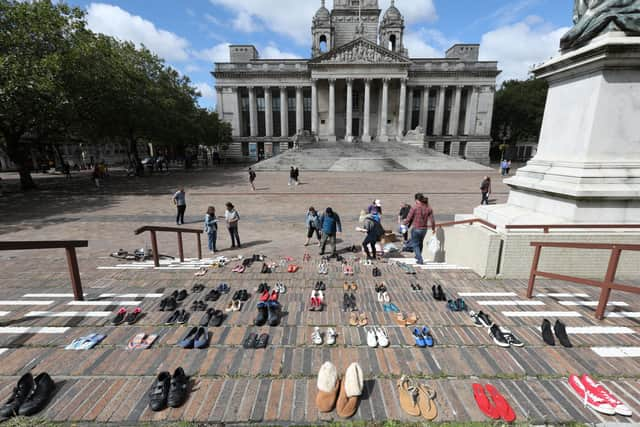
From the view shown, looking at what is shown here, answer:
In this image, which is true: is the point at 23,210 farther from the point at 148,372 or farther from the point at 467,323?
the point at 467,323

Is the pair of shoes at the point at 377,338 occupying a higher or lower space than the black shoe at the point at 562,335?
lower

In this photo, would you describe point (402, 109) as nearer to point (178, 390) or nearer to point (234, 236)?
point (234, 236)

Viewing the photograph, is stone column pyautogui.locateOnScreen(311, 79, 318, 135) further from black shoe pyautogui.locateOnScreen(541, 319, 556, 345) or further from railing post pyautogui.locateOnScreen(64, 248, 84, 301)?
black shoe pyautogui.locateOnScreen(541, 319, 556, 345)

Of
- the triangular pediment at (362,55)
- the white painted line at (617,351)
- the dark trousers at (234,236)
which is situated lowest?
the dark trousers at (234,236)

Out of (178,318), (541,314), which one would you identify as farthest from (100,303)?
(541,314)

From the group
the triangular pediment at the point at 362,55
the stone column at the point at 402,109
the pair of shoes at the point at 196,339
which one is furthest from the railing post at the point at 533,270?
the triangular pediment at the point at 362,55

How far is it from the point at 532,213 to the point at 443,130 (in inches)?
2341

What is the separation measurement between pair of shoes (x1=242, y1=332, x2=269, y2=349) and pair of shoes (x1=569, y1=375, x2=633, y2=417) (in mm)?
2768

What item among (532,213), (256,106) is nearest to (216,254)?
(532,213)

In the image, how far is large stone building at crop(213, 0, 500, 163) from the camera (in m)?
49.4

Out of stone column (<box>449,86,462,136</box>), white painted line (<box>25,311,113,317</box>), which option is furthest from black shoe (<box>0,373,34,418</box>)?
stone column (<box>449,86,462,136</box>)

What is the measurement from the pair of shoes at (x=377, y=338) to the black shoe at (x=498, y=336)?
113 cm

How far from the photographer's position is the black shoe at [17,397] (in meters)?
2.09

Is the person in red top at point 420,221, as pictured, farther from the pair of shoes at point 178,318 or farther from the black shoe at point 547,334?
the pair of shoes at point 178,318
